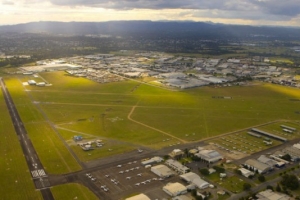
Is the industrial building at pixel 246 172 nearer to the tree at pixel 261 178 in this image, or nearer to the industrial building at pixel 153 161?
the tree at pixel 261 178

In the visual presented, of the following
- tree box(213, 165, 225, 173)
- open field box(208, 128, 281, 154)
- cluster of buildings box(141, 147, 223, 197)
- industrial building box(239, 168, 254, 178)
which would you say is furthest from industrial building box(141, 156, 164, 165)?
industrial building box(239, 168, 254, 178)

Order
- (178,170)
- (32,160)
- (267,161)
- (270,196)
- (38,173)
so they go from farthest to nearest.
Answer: (32,160) < (267,161) < (178,170) < (38,173) < (270,196)

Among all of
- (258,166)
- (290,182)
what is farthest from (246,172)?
(290,182)

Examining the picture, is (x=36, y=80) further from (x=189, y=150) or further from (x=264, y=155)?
(x=264, y=155)

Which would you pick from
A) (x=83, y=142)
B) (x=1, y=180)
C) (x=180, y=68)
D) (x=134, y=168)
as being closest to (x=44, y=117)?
(x=83, y=142)

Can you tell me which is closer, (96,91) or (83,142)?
(83,142)

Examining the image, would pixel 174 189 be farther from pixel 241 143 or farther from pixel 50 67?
pixel 50 67
